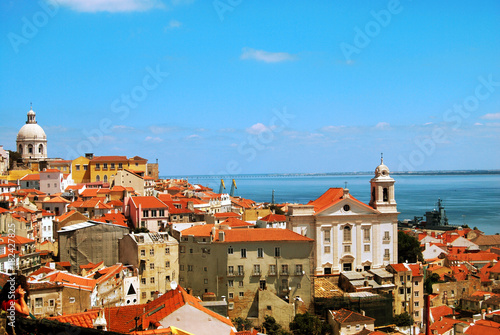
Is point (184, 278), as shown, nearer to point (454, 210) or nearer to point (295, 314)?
point (295, 314)

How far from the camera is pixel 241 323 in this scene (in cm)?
2366

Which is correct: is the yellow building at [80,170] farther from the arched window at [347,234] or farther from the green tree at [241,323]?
the green tree at [241,323]

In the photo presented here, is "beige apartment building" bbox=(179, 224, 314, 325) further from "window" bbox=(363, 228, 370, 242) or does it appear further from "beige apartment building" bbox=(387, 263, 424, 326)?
"window" bbox=(363, 228, 370, 242)

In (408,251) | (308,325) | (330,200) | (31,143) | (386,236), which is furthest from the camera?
(31,143)

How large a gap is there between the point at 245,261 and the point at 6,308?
20593 millimetres

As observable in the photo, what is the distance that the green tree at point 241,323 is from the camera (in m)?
22.9

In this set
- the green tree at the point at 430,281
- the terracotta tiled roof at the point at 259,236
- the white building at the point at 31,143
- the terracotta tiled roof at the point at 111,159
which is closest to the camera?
the terracotta tiled roof at the point at 259,236

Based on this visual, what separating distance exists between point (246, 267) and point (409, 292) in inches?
390

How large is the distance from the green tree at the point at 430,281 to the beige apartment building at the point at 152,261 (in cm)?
1748

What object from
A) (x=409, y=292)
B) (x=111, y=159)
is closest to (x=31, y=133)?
(x=111, y=159)

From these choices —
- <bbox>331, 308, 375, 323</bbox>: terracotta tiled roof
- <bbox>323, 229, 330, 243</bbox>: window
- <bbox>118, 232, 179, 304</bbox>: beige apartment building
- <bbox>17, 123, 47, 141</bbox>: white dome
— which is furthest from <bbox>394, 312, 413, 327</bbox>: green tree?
<bbox>17, 123, 47, 141</bbox>: white dome

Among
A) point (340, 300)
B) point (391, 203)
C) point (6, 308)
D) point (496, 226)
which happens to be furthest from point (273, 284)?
point (496, 226)

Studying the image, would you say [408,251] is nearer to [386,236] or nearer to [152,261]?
[386,236]

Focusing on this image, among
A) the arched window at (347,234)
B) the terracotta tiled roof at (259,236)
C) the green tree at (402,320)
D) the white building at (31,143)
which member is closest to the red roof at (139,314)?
the terracotta tiled roof at (259,236)
